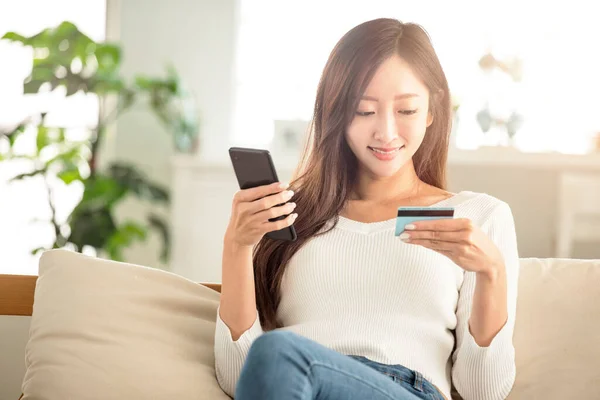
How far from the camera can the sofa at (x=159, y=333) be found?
1.61 meters

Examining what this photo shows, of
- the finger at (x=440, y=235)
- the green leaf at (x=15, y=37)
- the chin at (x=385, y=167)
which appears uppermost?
the green leaf at (x=15, y=37)

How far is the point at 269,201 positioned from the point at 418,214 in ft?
0.84

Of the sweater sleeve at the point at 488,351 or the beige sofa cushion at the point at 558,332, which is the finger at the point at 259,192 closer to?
the sweater sleeve at the point at 488,351

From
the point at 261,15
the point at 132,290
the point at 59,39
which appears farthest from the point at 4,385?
the point at 261,15

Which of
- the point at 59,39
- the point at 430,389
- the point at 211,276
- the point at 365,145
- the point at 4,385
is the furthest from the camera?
the point at 211,276

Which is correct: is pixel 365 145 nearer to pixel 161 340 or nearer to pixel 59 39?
pixel 161 340

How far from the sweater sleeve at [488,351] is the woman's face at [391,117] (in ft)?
0.74

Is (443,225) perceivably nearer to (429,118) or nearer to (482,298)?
(482,298)

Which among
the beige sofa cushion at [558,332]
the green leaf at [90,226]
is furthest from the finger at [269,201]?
the green leaf at [90,226]

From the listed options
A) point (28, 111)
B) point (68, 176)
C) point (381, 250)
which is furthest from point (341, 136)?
point (28, 111)

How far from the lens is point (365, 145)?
1761mm

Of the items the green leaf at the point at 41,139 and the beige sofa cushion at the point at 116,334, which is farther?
the green leaf at the point at 41,139

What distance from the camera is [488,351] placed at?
1.56 meters

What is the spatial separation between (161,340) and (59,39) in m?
3.00
